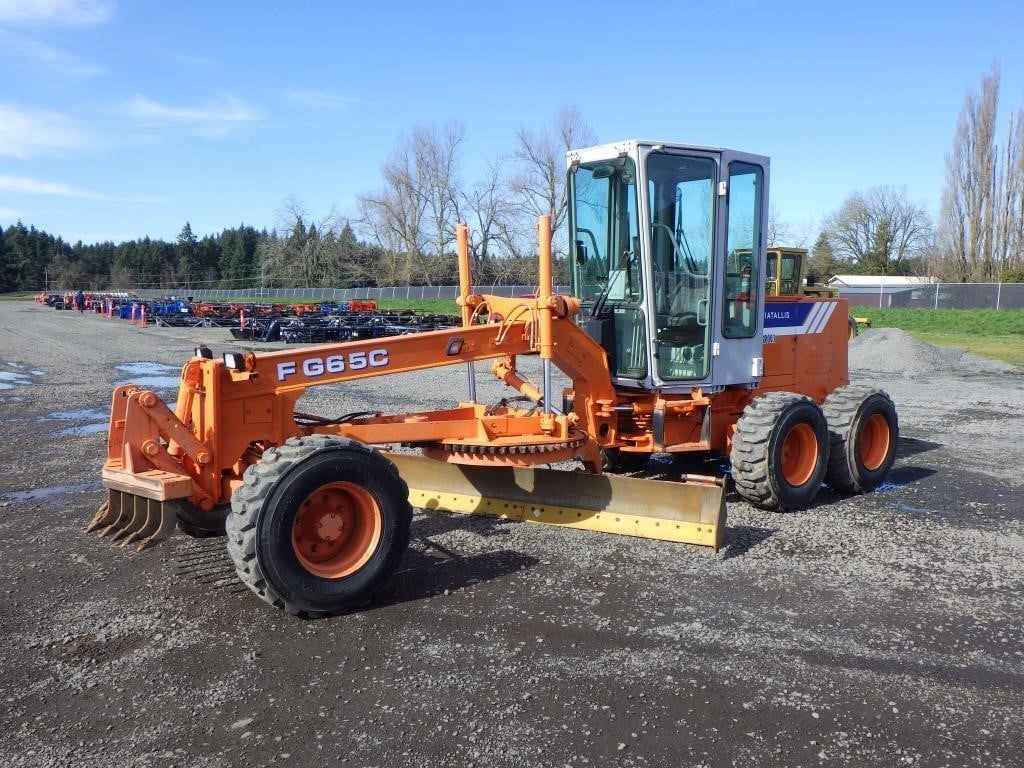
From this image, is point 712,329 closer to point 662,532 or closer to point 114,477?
point 662,532

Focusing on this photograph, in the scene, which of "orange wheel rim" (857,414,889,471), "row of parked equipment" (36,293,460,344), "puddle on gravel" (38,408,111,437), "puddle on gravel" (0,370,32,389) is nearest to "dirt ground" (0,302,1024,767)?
"orange wheel rim" (857,414,889,471)

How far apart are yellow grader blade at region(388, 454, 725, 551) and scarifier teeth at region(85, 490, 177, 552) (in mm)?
2078

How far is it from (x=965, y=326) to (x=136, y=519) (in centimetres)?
3185

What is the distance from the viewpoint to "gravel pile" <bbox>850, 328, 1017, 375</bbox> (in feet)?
64.1

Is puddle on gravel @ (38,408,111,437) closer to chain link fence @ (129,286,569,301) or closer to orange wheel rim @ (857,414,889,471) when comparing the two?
orange wheel rim @ (857,414,889,471)

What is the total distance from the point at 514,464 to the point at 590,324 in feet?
5.04

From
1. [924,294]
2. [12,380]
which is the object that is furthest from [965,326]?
[12,380]

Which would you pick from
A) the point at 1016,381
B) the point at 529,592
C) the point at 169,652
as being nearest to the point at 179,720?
the point at 169,652

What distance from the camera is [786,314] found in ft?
26.7

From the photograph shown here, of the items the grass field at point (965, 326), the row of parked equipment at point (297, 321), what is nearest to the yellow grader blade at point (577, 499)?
the row of parked equipment at point (297, 321)

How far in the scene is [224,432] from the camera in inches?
202

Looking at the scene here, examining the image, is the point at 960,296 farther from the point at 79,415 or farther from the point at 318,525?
the point at 318,525

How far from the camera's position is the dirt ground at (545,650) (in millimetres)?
3574

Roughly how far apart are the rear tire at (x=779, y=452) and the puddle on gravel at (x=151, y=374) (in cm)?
1131
